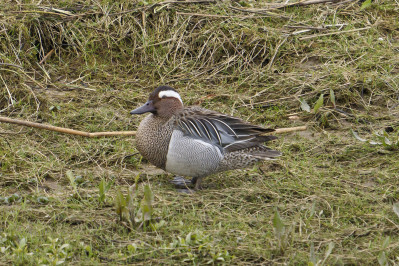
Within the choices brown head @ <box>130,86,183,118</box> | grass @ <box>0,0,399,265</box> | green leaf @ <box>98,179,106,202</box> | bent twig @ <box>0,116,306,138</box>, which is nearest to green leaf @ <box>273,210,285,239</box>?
grass @ <box>0,0,399,265</box>

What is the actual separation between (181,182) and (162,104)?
0.61 metres

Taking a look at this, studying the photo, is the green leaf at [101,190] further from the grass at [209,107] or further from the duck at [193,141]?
the duck at [193,141]

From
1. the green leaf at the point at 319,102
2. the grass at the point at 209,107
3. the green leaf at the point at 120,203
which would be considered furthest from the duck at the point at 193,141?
the green leaf at the point at 319,102

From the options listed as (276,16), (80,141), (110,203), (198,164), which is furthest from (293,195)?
(276,16)

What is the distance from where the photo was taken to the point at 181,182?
487 cm

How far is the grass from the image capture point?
3.77 metres

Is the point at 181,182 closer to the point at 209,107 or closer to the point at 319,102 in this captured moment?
the point at 209,107

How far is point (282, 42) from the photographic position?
6.70 metres

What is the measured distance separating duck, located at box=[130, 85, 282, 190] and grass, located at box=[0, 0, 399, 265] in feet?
0.58

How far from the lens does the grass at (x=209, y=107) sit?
377 centimetres

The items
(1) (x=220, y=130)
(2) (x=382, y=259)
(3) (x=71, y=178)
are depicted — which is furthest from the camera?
(1) (x=220, y=130)

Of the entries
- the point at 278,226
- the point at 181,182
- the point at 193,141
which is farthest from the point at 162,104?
the point at 278,226

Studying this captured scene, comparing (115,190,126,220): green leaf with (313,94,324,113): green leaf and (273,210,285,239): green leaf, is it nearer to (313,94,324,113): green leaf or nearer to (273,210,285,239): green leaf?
(273,210,285,239): green leaf

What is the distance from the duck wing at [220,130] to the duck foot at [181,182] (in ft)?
1.31
